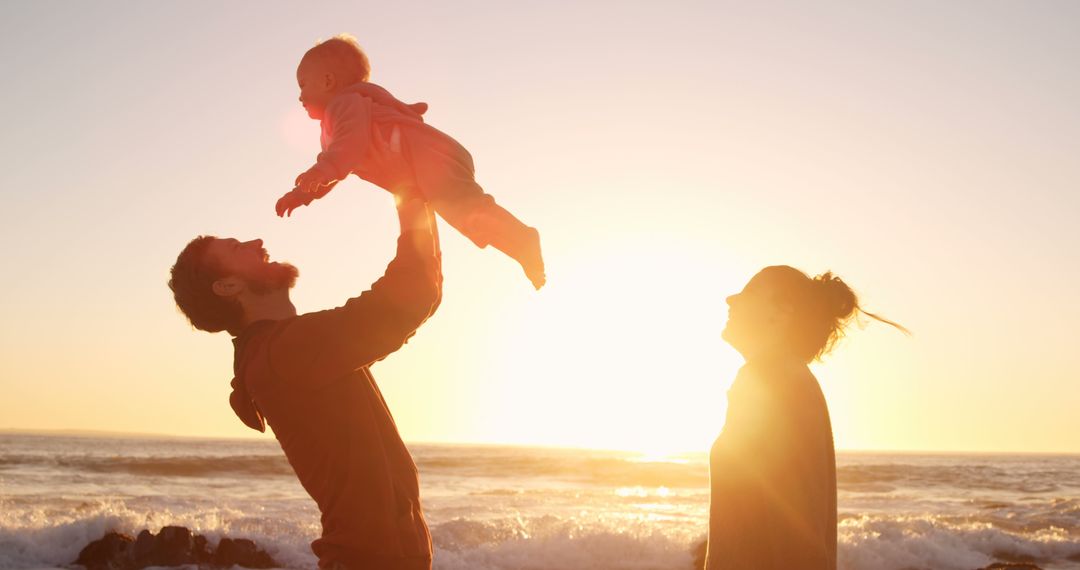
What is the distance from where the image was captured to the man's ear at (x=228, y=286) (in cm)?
283

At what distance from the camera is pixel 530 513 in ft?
65.7

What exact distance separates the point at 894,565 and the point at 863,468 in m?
24.9

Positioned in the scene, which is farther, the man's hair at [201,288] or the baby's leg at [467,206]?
the baby's leg at [467,206]

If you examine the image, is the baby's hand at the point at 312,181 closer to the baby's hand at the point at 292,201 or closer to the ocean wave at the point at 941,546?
the baby's hand at the point at 292,201

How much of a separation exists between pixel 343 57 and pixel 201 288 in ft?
3.77

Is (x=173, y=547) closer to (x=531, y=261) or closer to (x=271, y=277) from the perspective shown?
(x=271, y=277)

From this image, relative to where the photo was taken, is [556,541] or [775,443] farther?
[556,541]

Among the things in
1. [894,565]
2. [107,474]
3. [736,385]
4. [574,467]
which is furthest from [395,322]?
[574,467]

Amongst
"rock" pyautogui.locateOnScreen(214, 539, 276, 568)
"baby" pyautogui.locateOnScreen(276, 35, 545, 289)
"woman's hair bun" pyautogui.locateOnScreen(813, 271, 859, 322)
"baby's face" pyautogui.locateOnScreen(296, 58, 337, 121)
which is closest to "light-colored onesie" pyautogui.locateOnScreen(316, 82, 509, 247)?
"baby" pyautogui.locateOnScreen(276, 35, 545, 289)

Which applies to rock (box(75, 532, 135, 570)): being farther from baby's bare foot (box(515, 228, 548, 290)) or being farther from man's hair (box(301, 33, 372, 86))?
baby's bare foot (box(515, 228, 548, 290))

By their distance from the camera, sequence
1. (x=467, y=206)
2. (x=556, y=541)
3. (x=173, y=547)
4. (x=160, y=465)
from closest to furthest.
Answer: (x=467, y=206), (x=173, y=547), (x=556, y=541), (x=160, y=465)

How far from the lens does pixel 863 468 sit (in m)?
39.2

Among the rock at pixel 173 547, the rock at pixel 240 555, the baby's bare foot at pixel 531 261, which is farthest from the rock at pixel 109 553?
the baby's bare foot at pixel 531 261

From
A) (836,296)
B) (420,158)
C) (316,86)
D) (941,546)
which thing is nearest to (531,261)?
(420,158)
